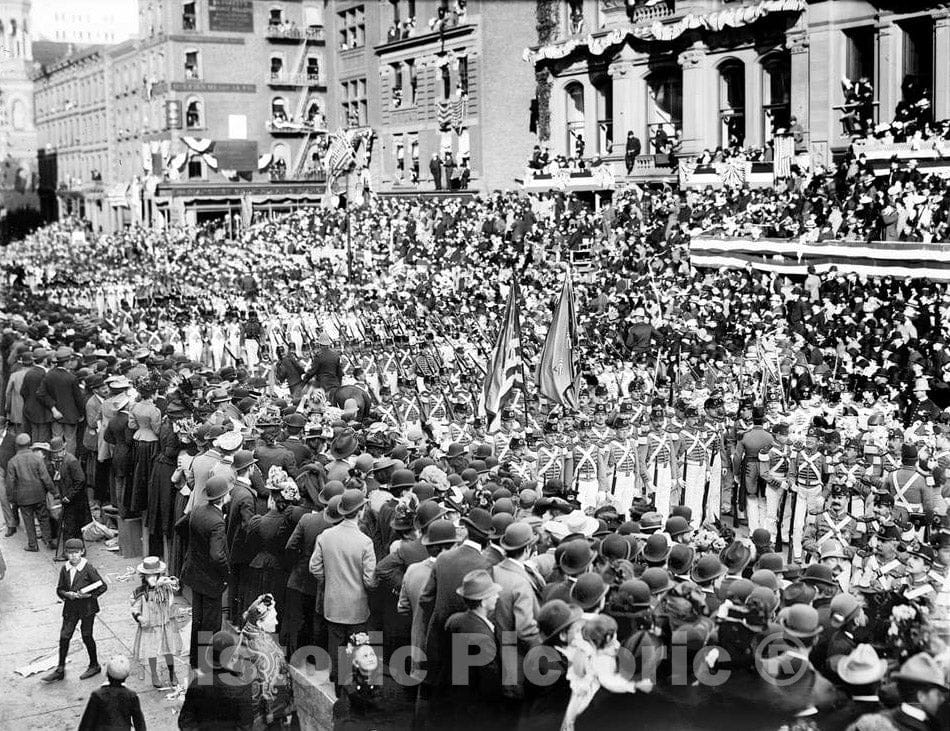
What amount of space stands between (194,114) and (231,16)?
5.92 meters

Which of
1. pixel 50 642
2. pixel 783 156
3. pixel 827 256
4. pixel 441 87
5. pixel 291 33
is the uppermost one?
pixel 291 33

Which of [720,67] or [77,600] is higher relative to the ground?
[720,67]

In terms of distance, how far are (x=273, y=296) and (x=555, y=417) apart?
15.1 m

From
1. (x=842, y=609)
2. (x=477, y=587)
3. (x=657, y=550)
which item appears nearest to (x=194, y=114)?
(x=657, y=550)

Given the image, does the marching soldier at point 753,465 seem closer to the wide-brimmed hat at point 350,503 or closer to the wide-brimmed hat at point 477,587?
the wide-brimmed hat at point 350,503

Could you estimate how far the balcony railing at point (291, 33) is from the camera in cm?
6931

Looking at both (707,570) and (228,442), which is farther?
(228,442)

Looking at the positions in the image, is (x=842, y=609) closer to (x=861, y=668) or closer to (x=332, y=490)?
(x=861, y=668)

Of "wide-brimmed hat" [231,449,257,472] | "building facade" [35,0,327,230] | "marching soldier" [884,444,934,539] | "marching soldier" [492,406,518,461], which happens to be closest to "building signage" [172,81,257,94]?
"building facade" [35,0,327,230]

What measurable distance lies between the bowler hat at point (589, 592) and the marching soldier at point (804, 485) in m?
6.42

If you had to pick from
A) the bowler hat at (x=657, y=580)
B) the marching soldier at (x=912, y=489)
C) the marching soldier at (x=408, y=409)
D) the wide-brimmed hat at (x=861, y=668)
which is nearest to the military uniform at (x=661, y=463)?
the marching soldier at (x=912, y=489)

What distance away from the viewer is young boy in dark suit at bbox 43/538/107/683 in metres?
10.4

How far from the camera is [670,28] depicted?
34.6 meters

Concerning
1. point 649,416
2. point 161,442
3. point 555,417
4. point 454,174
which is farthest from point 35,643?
point 454,174
